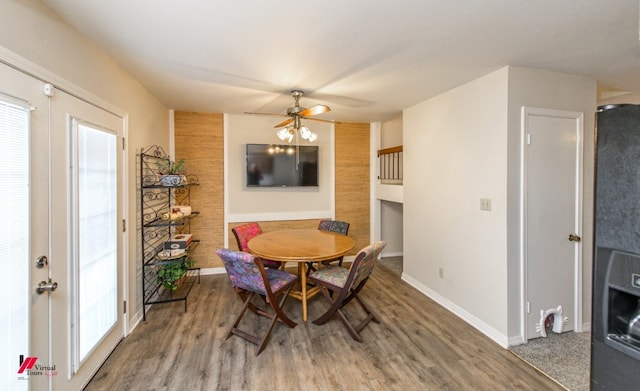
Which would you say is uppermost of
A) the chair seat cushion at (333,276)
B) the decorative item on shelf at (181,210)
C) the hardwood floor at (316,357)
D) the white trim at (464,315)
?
the decorative item on shelf at (181,210)

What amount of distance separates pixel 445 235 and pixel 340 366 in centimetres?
191

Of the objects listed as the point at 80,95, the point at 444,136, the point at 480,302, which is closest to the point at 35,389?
the point at 80,95

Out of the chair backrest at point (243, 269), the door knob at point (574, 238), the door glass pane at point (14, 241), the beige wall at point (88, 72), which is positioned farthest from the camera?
the door knob at point (574, 238)

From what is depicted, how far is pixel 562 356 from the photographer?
221cm

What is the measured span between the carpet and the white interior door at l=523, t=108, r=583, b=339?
10cm

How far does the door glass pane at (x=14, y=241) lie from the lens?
1.24 meters

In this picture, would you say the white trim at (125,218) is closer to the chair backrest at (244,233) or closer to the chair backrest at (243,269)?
the chair backrest at (243,269)

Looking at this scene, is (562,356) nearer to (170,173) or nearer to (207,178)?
(170,173)

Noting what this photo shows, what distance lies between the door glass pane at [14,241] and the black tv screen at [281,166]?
2.84 metres

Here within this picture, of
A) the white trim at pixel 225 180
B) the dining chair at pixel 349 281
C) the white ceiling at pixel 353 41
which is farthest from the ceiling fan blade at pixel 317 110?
the white trim at pixel 225 180

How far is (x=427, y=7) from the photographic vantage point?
153 cm

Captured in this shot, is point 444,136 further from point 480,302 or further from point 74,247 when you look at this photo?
point 74,247

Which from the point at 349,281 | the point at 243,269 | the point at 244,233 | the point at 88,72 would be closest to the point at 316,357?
the point at 349,281

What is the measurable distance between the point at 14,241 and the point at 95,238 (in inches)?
29.5
